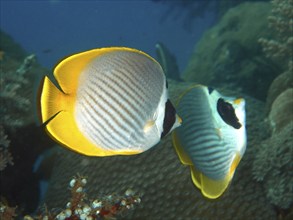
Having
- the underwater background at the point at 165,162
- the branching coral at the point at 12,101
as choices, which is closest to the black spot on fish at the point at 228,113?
the underwater background at the point at 165,162

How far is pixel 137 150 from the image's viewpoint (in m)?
1.27

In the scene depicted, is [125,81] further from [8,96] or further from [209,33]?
[209,33]

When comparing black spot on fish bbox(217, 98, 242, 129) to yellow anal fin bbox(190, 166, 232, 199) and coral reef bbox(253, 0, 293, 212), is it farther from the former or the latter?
coral reef bbox(253, 0, 293, 212)

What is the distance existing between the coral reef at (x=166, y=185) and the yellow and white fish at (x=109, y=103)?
1.45 meters

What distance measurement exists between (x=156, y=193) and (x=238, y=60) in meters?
4.85

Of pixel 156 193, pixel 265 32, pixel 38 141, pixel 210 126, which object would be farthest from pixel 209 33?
pixel 210 126

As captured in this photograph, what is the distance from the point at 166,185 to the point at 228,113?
5.03 ft

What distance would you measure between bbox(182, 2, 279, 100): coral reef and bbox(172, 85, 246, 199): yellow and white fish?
511 cm

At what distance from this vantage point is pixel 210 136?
1.65 metres

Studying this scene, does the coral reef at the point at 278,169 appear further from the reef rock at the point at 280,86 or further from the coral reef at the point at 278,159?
the reef rock at the point at 280,86

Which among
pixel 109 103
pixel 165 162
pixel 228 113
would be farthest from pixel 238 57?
pixel 109 103

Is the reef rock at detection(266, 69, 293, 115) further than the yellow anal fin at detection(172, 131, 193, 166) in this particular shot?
Yes

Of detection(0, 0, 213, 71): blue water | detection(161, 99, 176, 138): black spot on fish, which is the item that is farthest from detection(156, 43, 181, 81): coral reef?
detection(0, 0, 213, 71): blue water

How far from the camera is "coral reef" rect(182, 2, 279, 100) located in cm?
656
